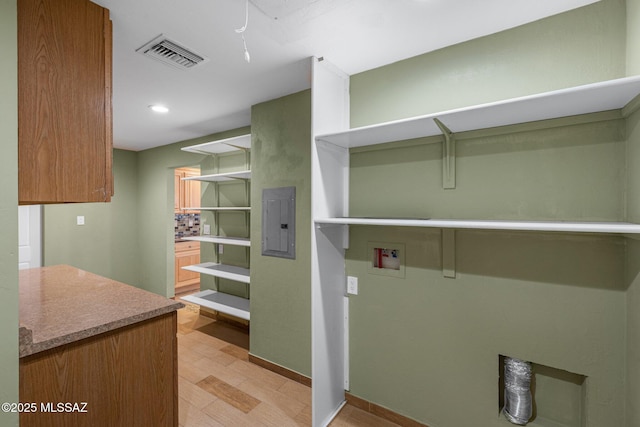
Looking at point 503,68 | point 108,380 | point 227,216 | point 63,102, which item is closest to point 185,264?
point 227,216

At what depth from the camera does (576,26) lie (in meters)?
1.44

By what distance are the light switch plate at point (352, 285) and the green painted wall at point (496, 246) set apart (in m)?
0.07

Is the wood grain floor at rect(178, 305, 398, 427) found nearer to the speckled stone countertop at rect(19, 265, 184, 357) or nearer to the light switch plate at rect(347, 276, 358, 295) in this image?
the light switch plate at rect(347, 276, 358, 295)

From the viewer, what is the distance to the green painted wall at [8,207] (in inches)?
37.7

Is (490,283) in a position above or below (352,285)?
above

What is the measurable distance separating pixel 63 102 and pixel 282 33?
108 centimetres

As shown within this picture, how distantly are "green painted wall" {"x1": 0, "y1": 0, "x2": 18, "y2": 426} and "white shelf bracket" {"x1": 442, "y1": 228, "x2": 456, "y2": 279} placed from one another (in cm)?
193

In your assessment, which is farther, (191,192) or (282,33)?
(191,192)

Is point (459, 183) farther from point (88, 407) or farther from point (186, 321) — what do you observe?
point (186, 321)

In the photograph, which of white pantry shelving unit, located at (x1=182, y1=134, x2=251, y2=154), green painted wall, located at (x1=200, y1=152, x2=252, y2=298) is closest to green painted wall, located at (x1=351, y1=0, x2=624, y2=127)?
white pantry shelving unit, located at (x1=182, y1=134, x2=251, y2=154)

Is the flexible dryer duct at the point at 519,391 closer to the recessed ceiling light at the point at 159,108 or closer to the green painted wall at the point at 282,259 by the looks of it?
the green painted wall at the point at 282,259

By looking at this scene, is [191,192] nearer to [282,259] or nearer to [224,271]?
[224,271]

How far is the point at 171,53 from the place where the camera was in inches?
71.2

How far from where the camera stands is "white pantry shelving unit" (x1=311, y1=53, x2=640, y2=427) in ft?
4.43
